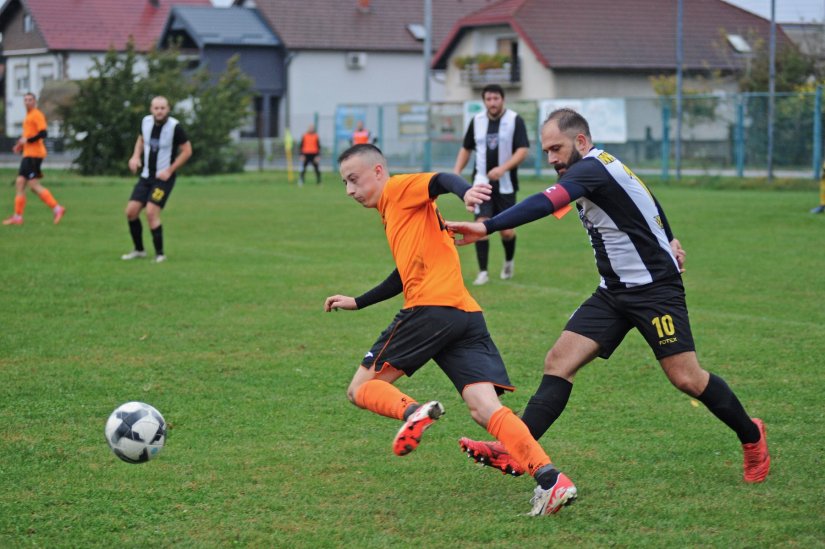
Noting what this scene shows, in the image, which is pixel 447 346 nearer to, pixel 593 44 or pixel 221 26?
pixel 593 44

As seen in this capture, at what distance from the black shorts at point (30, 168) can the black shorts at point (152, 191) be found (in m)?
5.56

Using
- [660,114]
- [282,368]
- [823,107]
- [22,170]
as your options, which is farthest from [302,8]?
[282,368]

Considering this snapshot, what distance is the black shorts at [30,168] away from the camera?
18.8 meters

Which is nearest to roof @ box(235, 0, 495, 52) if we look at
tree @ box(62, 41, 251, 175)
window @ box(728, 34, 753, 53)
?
window @ box(728, 34, 753, 53)

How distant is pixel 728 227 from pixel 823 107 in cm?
1119

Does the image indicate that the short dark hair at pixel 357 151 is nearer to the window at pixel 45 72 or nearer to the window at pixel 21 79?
the window at pixel 45 72

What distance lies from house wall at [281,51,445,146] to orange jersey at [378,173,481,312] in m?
52.5

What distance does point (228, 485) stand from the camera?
5285 mm

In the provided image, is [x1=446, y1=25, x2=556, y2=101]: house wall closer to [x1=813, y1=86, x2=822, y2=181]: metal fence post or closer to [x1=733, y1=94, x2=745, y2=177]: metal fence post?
[x1=733, y1=94, x2=745, y2=177]: metal fence post

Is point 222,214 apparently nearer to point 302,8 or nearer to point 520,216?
point 520,216

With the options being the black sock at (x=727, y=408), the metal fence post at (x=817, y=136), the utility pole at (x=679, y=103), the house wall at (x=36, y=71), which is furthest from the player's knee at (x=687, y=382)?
the house wall at (x=36, y=71)

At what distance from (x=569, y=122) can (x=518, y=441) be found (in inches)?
58.4

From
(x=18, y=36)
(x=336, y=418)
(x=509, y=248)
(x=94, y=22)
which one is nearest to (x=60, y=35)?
(x=94, y=22)

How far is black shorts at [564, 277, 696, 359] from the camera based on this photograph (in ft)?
16.6
